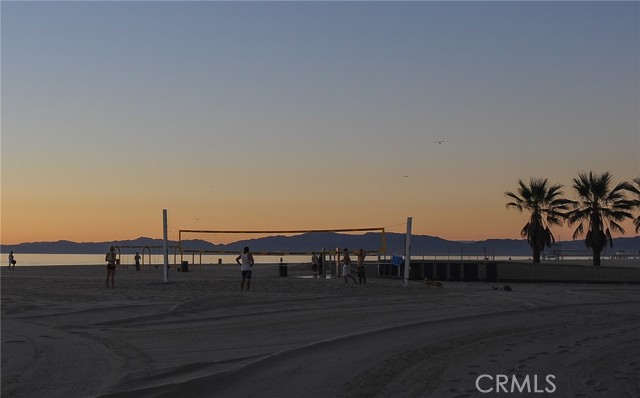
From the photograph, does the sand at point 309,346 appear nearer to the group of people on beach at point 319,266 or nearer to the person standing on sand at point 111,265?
the group of people on beach at point 319,266

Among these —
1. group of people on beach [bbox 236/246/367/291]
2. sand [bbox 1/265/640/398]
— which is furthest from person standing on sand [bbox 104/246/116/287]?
sand [bbox 1/265/640/398]

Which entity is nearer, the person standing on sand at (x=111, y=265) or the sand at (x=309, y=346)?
the sand at (x=309, y=346)

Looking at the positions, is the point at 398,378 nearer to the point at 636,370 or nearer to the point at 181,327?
the point at 636,370

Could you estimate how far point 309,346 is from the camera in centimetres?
1128

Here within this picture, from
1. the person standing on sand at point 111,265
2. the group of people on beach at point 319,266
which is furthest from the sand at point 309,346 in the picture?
the person standing on sand at point 111,265

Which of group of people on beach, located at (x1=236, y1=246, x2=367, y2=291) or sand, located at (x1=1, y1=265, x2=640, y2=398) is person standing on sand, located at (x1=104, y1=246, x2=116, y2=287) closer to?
group of people on beach, located at (x1=236, y1=246, x2=367, y2=291)

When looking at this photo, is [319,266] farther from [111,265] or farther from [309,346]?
[309,346]

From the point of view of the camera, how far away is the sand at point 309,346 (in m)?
8.46

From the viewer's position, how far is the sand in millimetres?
8461

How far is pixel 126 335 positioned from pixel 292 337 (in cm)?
259

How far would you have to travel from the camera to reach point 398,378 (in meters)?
8.91

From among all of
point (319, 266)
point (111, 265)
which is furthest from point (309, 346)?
point (319, 266)

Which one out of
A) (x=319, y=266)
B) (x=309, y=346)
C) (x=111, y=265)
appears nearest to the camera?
(x=309, y=346)

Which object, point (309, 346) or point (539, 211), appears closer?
point (309, 346)
